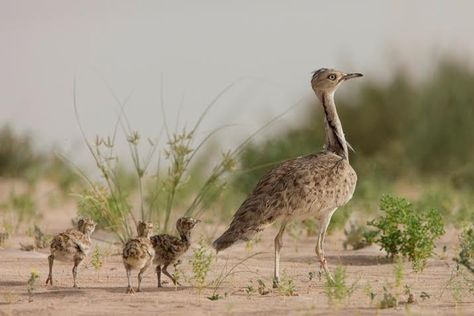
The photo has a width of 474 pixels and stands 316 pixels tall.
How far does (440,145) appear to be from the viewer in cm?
A: 2270

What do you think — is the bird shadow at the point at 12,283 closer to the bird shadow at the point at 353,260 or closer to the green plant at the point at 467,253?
the bird shadow at the point at 353,260

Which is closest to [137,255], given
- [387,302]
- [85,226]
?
[85,226]

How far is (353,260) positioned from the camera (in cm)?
1027

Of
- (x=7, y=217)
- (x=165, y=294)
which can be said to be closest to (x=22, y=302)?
(x=165, y=294)

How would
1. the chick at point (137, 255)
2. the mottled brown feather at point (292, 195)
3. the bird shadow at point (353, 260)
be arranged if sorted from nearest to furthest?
1. the chick at point (137, 255)
2. the mottled brown feather at point (292, 195)
3. the bird shadow at point (353, 260)

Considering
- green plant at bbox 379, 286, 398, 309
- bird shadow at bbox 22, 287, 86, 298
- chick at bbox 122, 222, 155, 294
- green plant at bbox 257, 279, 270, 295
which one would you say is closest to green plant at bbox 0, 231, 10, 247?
bird shadow at bbox 22, 287, 86, 298

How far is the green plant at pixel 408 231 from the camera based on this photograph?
946cm

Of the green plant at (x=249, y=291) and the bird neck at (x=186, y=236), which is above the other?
the bird neck at (x=186, y=236)

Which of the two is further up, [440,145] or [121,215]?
[440,145]

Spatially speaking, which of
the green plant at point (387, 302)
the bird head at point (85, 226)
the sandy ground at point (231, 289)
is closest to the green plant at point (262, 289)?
the sandy ground at point (231, 289)

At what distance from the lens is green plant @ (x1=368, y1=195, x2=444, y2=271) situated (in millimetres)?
9461

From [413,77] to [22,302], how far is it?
18130 mm

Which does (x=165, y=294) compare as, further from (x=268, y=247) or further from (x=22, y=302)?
(x=268, y=247)

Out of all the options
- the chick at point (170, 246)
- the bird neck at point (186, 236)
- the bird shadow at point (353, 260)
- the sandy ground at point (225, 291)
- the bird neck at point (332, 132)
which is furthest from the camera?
the bird shadow at point (353, 260)
